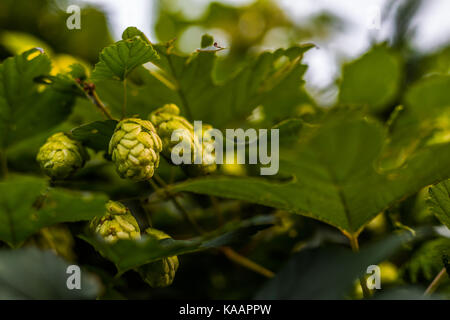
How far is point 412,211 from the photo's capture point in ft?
3.02

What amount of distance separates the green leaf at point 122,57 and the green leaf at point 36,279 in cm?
28

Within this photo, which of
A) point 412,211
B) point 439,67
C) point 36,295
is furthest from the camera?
point 439,67

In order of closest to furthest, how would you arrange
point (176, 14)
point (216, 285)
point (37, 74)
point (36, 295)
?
point (36, 295), point (37, 74), point (216, 285), point (176, 14)

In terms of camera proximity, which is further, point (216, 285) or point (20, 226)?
point (216, 285)

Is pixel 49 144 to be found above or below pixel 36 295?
above

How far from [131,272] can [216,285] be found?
0.33 metres

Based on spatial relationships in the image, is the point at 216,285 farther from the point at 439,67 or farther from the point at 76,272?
the point at 439,67

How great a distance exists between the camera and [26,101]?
747 mm

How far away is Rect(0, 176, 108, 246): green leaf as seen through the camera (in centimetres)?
50

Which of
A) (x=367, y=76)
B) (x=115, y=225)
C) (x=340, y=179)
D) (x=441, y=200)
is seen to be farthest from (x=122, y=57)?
(x=367, y=76)

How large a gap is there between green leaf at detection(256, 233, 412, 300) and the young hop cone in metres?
0.20

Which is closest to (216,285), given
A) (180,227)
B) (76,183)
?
(180,227)

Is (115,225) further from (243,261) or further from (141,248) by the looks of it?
(243,261)

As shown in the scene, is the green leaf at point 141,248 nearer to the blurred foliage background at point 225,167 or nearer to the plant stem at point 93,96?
the blurred foliage background at point 225,167
